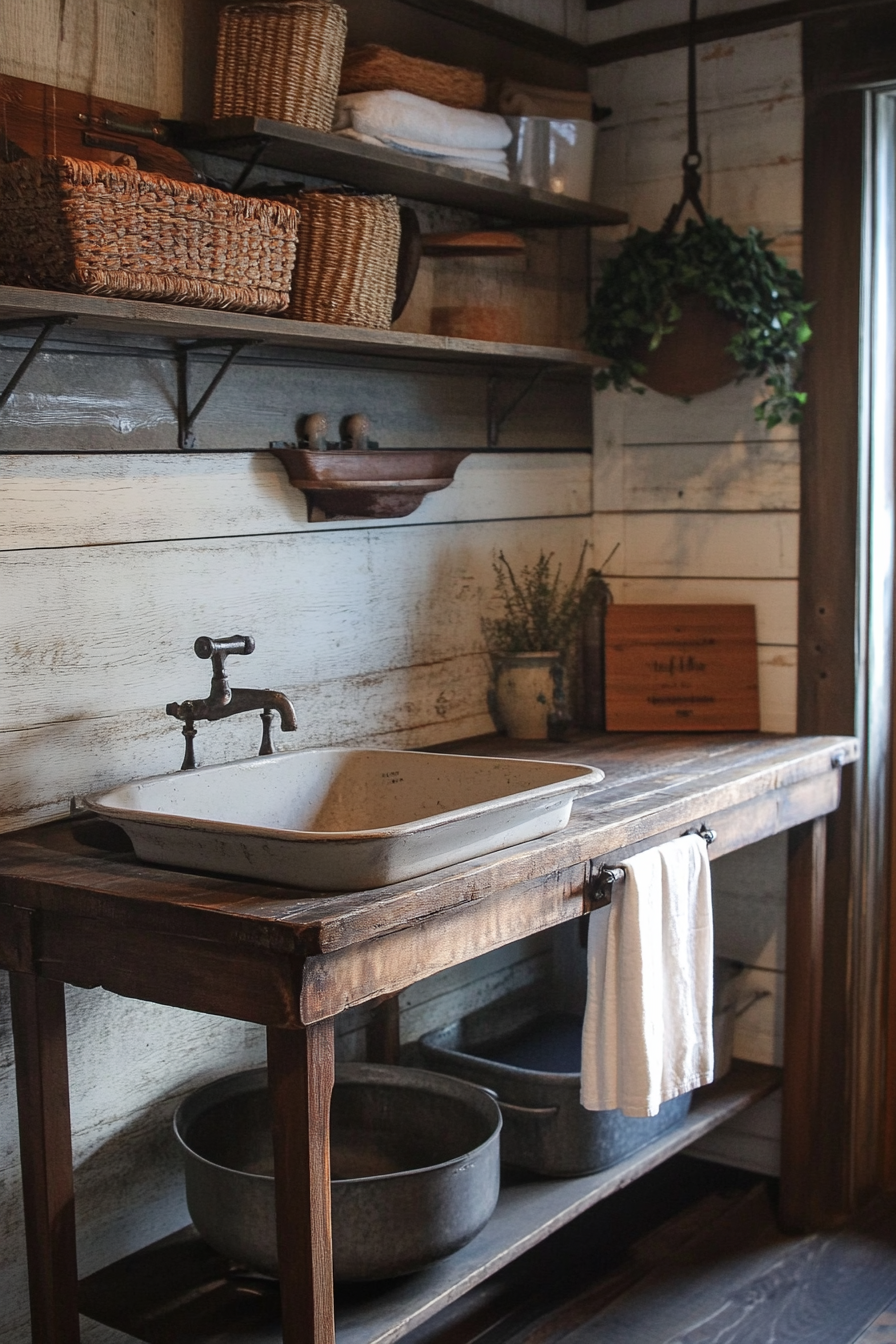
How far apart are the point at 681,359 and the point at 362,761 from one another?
109 cm

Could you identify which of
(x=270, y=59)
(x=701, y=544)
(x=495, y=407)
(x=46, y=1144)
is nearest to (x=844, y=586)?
(x=701, y=544)

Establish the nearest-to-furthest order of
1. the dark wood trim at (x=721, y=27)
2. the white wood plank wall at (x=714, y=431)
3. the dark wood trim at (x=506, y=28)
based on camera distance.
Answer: the dark wood trim at (x=506, y=28) → the dark wood trim at (x=721, y=27) → the white wood plank wall at (x=714, y=431)

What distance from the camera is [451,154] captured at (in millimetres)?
2459

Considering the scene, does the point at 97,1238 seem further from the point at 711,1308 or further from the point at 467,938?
the point at 711,1308

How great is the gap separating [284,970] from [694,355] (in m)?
1.68

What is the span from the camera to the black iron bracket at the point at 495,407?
2.85 m

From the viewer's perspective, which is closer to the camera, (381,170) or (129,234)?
(129,234)

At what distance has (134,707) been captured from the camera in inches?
86.0

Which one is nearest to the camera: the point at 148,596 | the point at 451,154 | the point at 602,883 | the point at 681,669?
the point at 602,883

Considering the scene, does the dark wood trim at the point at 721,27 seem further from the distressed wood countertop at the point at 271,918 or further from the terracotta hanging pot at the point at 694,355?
the distressed wood countertop at the point at 271,918

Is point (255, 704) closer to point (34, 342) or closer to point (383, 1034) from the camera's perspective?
point (34, 342)

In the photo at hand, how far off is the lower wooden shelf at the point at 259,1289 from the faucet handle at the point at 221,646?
2.84 feet

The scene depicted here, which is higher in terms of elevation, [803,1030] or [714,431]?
[714,431]

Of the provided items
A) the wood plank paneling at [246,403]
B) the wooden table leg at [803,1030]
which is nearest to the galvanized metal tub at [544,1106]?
the wooden table leg at [803,1030]
